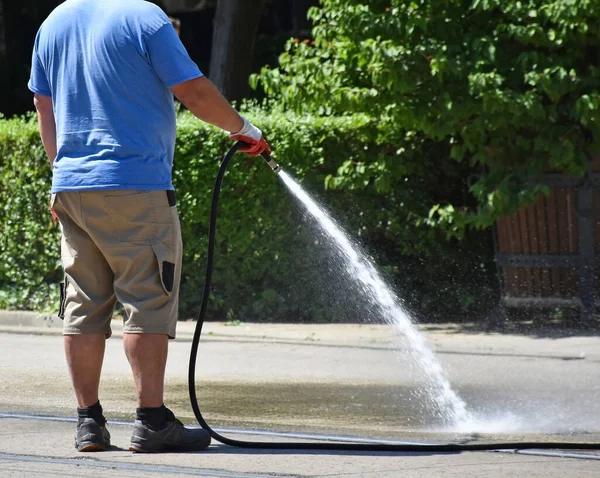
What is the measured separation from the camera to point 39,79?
4711 mm

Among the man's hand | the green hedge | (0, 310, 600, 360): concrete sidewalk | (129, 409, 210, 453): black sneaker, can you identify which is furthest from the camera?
the green hedge

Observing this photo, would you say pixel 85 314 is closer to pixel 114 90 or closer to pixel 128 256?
pixel 128 256

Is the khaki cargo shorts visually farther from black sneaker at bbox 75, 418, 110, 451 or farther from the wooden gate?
the wooden gate

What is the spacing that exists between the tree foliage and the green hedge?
1.98 feet

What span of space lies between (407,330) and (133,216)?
3.81 m

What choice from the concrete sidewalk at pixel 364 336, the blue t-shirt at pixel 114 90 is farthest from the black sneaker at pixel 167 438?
the concrete sidewalk at pixel 364 336

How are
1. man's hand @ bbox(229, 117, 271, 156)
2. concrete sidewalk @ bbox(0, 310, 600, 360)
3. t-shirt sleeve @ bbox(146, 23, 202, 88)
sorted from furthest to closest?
concrete sidewalk @ bbox(0, 310, 600, 360) → man's hand @ bbox(229, 117, 271, 156) → t-shirt sleeve @ bbox(146, 23, 202, 88)

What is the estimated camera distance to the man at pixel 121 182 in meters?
4.42

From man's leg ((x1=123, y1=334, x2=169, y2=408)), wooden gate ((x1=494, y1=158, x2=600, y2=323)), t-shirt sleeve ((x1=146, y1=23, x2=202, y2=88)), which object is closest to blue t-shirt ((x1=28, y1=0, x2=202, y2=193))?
t-shirt sleeve ((x1=146, y1=23, x2=202, y2=88))

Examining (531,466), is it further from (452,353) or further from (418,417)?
(452,353)

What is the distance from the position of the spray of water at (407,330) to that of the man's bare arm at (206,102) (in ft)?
2.60

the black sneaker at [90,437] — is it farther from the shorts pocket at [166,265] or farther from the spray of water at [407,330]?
the spray of water at [407,330]

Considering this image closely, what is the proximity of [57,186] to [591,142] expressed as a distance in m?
5.69

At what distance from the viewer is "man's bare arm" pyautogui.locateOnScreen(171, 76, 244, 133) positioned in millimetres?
4449
